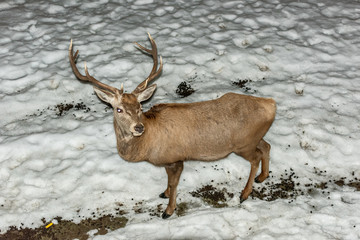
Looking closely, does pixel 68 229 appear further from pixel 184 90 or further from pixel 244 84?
pixel 244 84

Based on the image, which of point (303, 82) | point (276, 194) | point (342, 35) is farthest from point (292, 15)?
point (276, 194)

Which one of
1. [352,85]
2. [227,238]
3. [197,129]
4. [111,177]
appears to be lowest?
[227,238]

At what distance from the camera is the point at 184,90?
24.9 feet

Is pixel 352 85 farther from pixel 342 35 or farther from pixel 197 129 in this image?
pixel 197 129

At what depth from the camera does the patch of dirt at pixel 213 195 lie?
5906 millimetres

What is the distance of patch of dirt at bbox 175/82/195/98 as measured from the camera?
24.7 ft

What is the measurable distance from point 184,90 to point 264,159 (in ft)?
7.86

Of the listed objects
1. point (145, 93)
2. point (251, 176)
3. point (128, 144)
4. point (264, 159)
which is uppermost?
point (145, 93)

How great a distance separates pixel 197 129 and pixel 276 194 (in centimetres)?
186

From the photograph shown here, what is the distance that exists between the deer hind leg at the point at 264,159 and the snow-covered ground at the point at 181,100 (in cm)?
27

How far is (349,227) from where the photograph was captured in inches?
214

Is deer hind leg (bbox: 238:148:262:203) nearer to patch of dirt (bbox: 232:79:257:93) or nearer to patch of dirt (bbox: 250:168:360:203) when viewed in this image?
patch of dirt (bbox: 250:168:360:203)

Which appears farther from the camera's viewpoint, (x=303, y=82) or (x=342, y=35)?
(x=342, y=35)

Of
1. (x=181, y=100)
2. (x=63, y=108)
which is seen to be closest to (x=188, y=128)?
(x=181, y=100)
